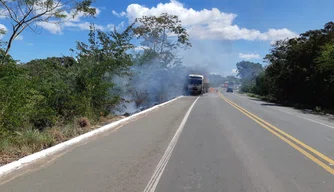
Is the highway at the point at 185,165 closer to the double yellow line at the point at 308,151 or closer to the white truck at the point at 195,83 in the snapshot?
the double yellow line at the point at 308,151

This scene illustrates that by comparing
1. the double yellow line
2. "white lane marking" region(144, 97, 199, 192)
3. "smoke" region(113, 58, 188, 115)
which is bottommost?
"white lane marking" region(144, 97, 199, 192)

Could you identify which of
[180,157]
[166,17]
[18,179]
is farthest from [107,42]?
[166,17]

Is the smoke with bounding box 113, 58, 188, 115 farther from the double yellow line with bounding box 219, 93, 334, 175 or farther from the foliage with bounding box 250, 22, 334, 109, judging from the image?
the foliage with bounding box 250, 22, 334, 109

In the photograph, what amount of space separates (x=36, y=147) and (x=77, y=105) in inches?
228

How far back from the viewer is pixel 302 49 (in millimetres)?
34812

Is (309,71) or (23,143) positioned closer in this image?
(23,143)

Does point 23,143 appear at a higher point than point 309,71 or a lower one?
lower

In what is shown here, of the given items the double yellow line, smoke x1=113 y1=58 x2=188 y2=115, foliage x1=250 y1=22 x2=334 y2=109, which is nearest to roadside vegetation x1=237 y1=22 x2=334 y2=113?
foliage x1=250 y1=22 x2=334 y2=109

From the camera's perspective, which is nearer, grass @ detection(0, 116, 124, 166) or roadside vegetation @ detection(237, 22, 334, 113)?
grass @ detection(0, 116, 124, 166)

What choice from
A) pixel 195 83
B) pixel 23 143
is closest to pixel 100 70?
pixel 23 143

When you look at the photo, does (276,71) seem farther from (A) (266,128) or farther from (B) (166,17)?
(A) (266,128)

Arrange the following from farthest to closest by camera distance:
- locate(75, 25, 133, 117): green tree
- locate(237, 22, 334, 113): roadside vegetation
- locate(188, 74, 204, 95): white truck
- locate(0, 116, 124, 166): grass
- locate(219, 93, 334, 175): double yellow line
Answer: locate(188, 74, 204, 95): white truck, locate(237, 22, 334, 113): roadside vegetation, locate(75, 25, 133, 117): green tree, locate(0, 116, 124, 166): grass, locate(219, 93, 334, 175): double yellow line

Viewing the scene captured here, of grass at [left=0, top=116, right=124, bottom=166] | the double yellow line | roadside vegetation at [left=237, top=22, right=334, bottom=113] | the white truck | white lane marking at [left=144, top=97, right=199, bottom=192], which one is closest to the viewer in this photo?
white lane marking at [left=144, top=97, right=199, bottom=192]

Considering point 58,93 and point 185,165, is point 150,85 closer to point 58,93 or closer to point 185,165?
point 58,93
